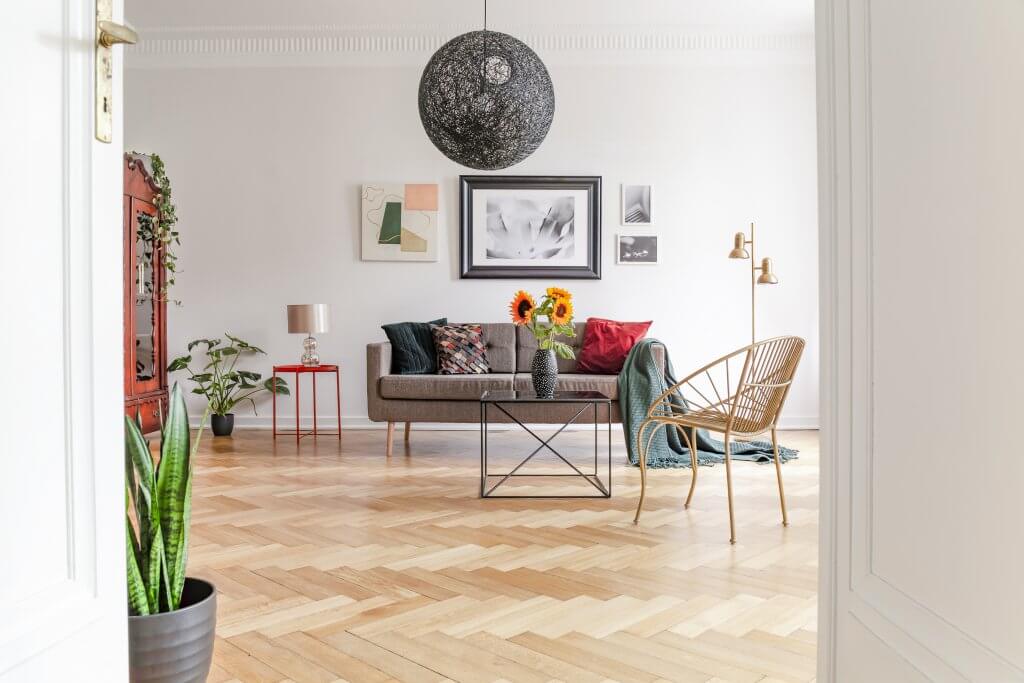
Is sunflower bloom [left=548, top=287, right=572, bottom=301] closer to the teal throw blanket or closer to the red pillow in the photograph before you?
the teal throw blanket

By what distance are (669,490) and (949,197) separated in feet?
10.2

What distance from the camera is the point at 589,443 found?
532 cm

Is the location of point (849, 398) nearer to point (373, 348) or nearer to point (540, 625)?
point (540, 625)

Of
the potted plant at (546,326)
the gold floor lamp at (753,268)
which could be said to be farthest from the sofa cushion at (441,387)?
the gold floor lamp at (753,268)

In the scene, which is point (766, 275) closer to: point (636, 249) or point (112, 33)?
point (636, 249)

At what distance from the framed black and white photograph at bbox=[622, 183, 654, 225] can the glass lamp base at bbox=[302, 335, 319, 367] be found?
101 inches

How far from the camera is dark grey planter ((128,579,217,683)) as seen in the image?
1.34 m

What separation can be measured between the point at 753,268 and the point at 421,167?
2650mm

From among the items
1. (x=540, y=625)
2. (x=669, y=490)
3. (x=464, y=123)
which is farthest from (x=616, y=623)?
(x=464, y=123)

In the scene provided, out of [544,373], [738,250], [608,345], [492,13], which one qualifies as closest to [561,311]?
[544,373]

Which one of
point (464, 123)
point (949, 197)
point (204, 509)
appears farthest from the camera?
point (464, 123)

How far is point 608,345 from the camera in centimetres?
529

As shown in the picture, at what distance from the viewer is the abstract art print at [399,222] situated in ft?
20.1

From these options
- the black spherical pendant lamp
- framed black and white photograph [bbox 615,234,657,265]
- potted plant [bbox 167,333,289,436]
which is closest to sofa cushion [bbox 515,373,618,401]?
framed black and white photograph [bbox 615,234,657,265]
